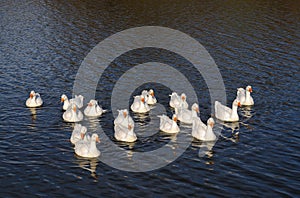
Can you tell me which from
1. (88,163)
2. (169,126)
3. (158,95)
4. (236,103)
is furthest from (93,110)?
(236,103)

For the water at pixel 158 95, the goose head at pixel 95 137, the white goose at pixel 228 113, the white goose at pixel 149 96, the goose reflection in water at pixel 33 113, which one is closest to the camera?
the water at pixel 158 95

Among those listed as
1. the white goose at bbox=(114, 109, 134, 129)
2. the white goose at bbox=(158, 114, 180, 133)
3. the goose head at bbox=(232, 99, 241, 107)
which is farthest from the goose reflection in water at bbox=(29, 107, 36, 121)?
the goose head at bbox=(232, 99, 241, 107)

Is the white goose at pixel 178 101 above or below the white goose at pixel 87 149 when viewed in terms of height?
above

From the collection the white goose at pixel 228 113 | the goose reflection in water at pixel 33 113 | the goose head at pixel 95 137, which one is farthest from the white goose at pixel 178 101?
the goose reflection in water at pixel 33 113

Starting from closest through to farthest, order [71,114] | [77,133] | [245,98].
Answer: [77,133] → [71,114] → [245,98]

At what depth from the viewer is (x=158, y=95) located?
140 ft

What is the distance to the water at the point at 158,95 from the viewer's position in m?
28.0

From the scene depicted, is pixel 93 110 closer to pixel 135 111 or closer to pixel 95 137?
pixel 135 111

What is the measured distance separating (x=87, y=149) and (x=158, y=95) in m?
13.2

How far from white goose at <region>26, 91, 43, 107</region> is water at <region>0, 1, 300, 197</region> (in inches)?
27.5

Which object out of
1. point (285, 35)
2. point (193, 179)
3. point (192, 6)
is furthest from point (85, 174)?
point (192, 6)

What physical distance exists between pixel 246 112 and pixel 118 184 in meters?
15.0

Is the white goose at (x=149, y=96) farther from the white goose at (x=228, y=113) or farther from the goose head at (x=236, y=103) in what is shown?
the goose head at (x=236, y=103)

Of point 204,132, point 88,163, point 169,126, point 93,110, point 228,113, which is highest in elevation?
point 93,110
